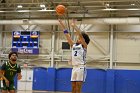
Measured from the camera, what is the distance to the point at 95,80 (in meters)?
20.5

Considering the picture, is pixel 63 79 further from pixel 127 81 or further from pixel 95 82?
pixel 127 81

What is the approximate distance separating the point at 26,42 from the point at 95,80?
556 centimetres

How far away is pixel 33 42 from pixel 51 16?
7.25 ft

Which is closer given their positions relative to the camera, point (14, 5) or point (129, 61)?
point (129, 61)

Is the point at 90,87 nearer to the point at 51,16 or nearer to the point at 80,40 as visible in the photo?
the point at 51,16

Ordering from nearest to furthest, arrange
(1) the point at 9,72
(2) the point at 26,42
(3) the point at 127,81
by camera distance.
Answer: (1) the point at 9,72
(3) the point at 127,81
(2) the point at 26,42

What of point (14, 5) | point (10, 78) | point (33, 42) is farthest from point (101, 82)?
point (10, 78)

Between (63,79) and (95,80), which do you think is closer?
(95,80)

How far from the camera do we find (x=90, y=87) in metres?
20.5

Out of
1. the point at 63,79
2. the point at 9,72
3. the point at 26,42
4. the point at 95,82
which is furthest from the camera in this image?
the point at 26,42

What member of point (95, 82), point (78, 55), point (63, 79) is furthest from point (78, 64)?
point (63, 79)

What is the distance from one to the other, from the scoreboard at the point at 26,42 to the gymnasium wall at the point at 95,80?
1.47 metres

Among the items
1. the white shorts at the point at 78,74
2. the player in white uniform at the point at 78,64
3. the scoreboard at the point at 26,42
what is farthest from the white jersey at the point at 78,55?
the scoreboard at the point at 26,42

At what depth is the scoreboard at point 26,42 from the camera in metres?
22.0
